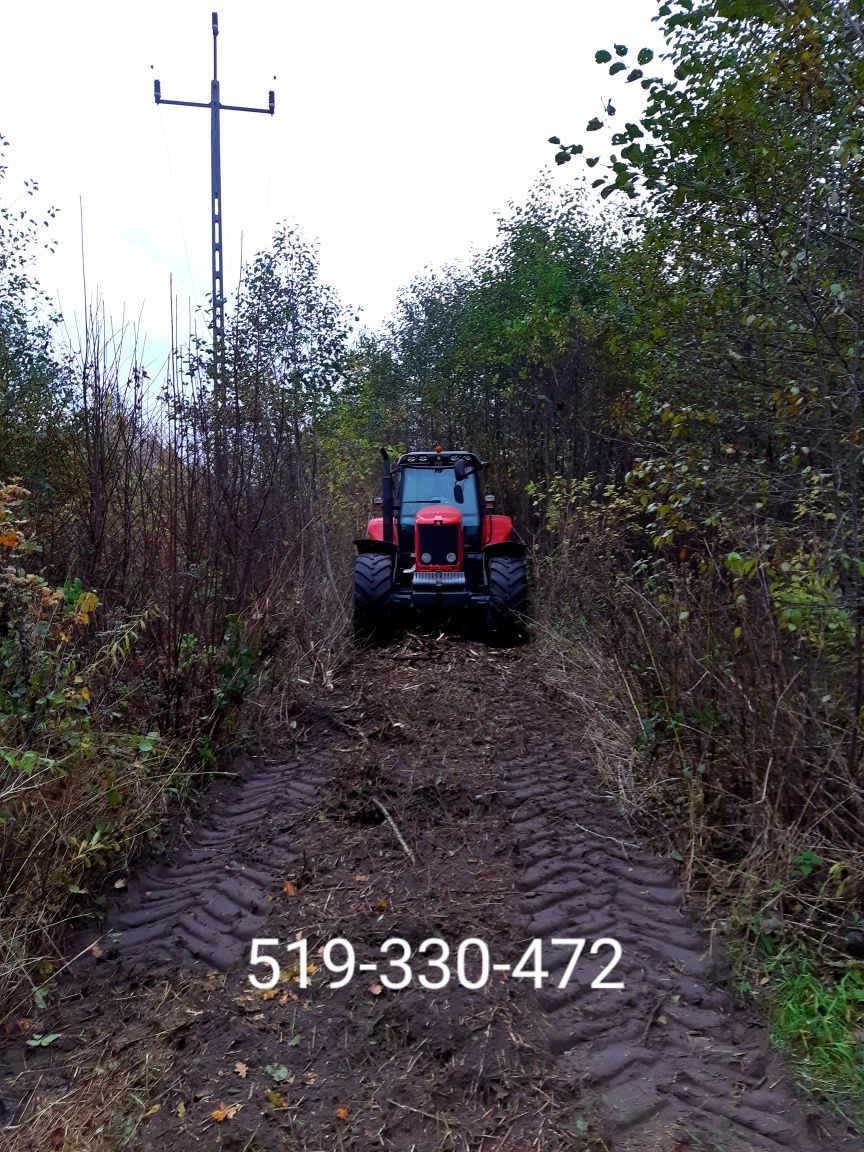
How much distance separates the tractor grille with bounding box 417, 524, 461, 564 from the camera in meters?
9.23

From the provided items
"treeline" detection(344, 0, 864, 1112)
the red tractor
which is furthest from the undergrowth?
the red tractor

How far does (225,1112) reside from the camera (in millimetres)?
2529

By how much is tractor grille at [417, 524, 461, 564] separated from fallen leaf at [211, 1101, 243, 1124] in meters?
6.92

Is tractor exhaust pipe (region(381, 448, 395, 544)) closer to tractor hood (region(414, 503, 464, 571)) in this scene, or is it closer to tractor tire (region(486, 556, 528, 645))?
tractor hood (region(414, 503, 464, 571))

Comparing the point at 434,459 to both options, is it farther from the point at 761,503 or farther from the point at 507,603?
the point at 761,503

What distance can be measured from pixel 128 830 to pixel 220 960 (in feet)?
3.11

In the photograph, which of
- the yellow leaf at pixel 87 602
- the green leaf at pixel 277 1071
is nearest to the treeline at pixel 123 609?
the yellow leaf at pixel 87 602

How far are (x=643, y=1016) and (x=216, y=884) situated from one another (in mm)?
1881

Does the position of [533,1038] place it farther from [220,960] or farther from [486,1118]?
[220,960]

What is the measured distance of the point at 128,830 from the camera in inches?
158

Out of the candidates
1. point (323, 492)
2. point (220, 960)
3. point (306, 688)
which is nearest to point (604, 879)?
point (220, 960)

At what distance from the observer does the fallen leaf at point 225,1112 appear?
98.8 inches

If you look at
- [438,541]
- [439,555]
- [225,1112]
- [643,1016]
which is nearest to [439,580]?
[439,555]

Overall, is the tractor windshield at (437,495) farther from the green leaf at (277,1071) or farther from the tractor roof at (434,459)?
the green leaf at (277,1071)
